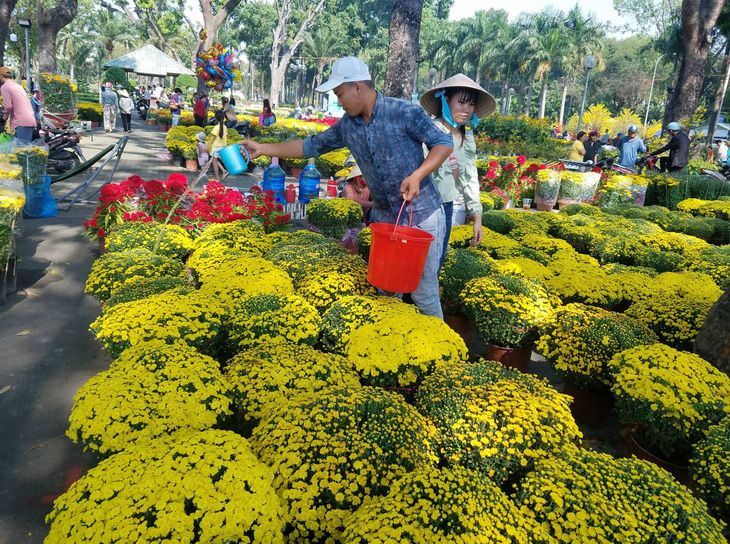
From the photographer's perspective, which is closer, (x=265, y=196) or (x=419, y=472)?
(x=419, y=472)

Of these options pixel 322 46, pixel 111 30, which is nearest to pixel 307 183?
pixel 322 46

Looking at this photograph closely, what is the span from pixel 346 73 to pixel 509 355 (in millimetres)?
2442

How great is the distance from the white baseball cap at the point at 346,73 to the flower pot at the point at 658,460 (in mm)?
2609

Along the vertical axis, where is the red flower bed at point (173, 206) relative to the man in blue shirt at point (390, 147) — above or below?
below

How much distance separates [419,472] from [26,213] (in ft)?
24.9

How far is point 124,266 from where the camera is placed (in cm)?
399

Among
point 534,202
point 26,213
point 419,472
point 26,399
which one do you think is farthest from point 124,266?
point 534,202

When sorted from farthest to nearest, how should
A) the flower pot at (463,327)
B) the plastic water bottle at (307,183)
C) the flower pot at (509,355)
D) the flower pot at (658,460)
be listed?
the plastic water bottle at (307,183) < the flower pot at (463,327) < the flower pot at (509,355) < the flower pot at (658,460)

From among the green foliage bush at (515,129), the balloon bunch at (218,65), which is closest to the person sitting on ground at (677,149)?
the green foliage bush at (515,129)

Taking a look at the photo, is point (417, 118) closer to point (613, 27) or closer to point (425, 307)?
point (425, 307)

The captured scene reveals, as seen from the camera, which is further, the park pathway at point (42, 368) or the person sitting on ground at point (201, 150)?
the person sitting on ground at point (201, 150)

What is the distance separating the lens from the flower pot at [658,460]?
2.64 m

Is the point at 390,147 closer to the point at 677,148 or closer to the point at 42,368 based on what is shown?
the point at 42,368

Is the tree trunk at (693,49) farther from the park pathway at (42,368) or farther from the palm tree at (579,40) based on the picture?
the palm tree at (579,40)
